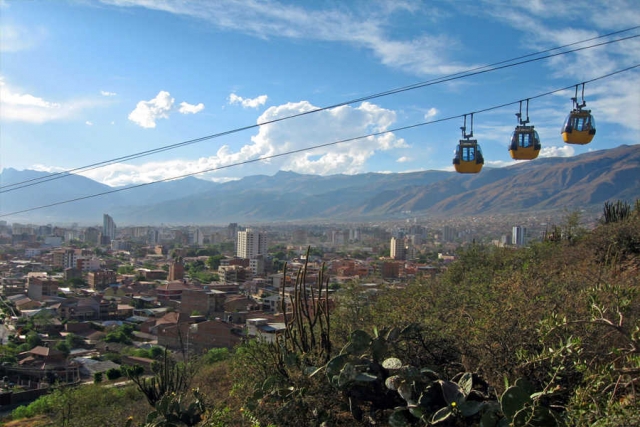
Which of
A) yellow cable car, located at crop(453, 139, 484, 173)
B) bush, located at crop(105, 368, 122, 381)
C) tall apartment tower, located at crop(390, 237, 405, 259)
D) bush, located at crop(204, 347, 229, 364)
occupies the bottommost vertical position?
bush, located at crop(105, 368, 122, 381)

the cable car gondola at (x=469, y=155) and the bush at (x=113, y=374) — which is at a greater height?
the cable car gondola at (x=469, y=155)

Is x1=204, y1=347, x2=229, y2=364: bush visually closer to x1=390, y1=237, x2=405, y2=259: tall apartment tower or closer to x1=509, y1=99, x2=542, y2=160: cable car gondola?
x1=509, y1=99, x2=542, y2=160: cable car gondola

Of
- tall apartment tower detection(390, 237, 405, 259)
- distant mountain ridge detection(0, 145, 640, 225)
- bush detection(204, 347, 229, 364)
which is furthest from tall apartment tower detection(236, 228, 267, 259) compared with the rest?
bush detection(204, 347, 229, 364)

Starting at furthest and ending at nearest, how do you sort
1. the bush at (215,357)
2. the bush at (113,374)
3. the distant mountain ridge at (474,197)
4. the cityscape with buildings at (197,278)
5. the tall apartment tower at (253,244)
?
1. the distant mountain ridge at (474,197)
2. the tall apartment tower at (253,244)
3. the cityscape with buildings at (197,278)
4. the bush at (113,374)
5. the bush at (215,357)

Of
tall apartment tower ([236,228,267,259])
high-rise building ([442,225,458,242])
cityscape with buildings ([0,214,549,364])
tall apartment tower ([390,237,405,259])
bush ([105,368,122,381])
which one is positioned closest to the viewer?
bush ([105,368,122,381])

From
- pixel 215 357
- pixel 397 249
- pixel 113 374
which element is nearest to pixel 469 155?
pixel 215 357

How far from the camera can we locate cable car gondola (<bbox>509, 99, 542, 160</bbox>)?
591 centimetres

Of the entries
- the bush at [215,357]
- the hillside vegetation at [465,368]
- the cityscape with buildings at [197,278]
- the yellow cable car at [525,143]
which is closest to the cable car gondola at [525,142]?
the yellow cable car at [525,143]

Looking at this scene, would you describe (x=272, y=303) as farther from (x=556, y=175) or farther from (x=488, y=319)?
(x=556, y=175)

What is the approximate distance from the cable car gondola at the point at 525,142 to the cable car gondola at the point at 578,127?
0.30 metres

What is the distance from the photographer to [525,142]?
5926 mm

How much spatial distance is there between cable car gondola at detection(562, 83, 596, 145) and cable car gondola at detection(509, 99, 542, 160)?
0.99 ft

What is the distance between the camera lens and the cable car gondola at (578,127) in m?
5.69

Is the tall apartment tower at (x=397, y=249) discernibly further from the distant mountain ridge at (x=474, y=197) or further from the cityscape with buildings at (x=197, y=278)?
the distant mountain ridge at (x=474, y=197)
